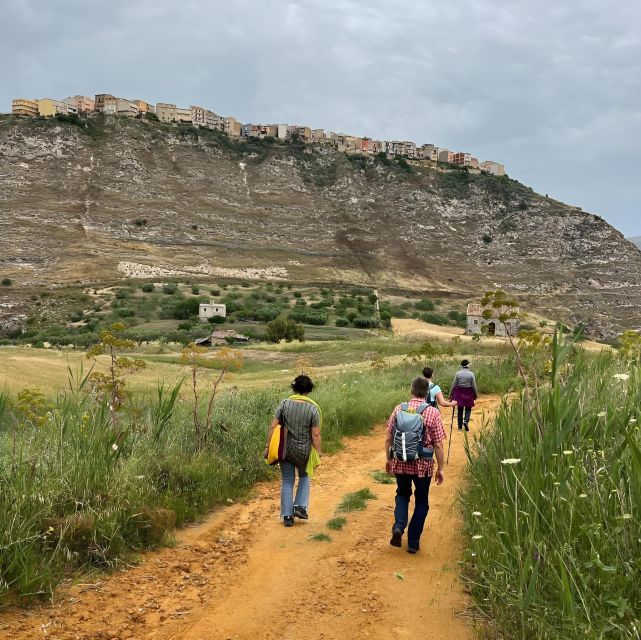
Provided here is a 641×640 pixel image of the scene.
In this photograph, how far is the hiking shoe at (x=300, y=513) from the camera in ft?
22.0

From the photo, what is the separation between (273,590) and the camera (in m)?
4.90

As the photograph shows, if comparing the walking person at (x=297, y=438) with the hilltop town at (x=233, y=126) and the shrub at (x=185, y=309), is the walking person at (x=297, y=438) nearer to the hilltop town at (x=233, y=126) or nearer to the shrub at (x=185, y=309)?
the shrub at (x=185, y=309)

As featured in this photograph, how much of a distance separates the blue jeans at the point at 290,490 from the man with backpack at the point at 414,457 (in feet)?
4.26

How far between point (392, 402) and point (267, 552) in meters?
8.26

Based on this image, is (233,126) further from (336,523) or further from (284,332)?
(336,523)

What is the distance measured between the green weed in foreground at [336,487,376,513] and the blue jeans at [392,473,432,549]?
129 centimetres

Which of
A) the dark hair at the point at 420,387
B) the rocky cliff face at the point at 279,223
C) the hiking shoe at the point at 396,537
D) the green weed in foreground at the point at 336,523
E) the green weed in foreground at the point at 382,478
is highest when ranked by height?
the rocky cliff face at the point at 279,223

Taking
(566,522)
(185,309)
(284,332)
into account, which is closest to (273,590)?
(566,522)

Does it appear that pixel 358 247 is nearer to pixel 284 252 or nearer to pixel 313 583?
pixel 284 252

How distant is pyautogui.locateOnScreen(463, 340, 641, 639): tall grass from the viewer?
10.2 ft

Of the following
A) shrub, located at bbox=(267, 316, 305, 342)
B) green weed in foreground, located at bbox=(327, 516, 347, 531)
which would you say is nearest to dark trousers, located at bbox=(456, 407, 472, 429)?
green weed in foreground, located at bbox=(327, 516, 347, 531)

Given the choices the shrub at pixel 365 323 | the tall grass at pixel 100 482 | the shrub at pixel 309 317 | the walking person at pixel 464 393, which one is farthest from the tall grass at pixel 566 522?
the shrub at pixel 365 323

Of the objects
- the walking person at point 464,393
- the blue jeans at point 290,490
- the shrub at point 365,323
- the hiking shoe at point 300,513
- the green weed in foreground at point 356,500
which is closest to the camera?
the blue jeans at point 290,490

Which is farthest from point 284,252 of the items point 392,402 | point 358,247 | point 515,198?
point 392,402
